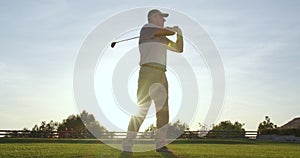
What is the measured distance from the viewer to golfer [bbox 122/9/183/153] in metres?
6.92

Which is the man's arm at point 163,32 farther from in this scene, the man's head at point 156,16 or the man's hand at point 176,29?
the man's head at point 156,16

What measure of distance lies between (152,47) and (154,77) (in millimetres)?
466

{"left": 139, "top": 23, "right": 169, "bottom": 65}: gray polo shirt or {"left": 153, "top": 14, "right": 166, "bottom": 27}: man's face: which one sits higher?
{"left": 153, "top": 14, "right": 166, "bottom": 27}: man's face

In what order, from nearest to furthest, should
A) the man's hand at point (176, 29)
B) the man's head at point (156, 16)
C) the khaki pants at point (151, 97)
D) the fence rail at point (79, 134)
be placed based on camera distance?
the khaki pants at point (151, 97)
the man's hand at point (176, 29)
the man's head at point (156, 16)
the fence rail at point (79, 134)

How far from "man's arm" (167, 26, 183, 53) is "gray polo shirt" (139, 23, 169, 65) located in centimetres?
13

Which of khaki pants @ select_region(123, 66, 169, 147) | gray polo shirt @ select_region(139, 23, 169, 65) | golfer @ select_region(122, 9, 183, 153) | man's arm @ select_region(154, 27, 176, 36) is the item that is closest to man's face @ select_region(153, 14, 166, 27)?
golfer @ select_region(122, 9, 183, 153)

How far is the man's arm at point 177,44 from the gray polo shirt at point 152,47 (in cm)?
13

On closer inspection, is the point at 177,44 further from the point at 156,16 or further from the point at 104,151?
the point at 104,151

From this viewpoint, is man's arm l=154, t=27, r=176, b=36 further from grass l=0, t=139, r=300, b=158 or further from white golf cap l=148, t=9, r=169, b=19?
grass l=0, t=139, r=300, b=158

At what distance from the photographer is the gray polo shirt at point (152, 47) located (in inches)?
277

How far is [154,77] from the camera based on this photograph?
6957mm

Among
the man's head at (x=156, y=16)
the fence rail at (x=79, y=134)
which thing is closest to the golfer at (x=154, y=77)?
the man's head at (x=156, y=16)

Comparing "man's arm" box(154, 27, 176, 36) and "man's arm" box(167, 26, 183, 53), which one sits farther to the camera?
"man's arm" box(167, 26, 183, 53)

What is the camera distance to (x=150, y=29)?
23.3ft
